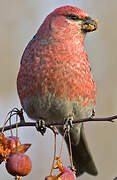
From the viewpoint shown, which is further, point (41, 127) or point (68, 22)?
point (68, 22)

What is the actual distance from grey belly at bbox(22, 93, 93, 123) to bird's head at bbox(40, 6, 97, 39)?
1.60 feet

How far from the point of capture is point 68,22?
3.54 metres

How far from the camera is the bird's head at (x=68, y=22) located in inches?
137

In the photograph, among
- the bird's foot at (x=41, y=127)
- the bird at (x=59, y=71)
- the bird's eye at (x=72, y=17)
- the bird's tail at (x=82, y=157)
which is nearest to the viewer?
the bird's foot at (x=41, y=127)

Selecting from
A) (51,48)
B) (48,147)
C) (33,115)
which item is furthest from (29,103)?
(48,147)

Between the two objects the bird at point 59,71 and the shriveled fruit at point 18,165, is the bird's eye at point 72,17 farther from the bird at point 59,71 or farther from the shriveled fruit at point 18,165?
the shriveled fruit at point 18,165

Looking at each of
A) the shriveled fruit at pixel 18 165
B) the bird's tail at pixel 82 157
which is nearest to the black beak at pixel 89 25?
the bird's tail at pixel 82 157

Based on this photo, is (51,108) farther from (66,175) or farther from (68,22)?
(66,175)

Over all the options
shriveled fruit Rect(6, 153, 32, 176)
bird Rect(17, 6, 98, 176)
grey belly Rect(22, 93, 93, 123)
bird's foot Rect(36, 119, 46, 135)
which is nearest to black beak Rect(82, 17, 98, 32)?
bird Rect(17, 6, 98, 176)

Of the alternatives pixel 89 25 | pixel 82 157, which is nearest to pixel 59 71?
pixel 89 25

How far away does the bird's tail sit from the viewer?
14.2 ft

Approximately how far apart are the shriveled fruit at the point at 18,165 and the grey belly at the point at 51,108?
997mm

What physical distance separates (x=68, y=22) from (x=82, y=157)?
1.38 meters

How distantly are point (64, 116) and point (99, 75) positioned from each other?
2823 millimetres
